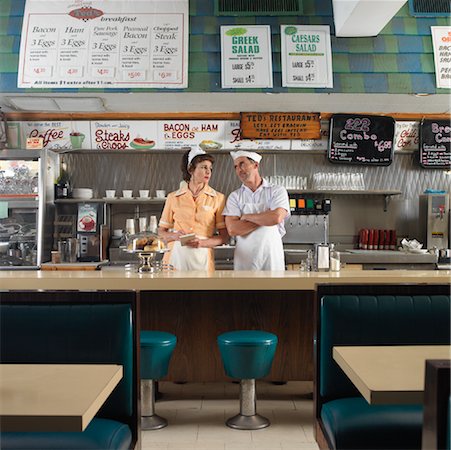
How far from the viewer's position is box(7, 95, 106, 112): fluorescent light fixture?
250 inches

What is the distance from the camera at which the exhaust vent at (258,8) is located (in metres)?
5.93

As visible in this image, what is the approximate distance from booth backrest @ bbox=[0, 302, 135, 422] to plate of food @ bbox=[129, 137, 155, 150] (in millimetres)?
4850

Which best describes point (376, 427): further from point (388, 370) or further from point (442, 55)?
point (442, 55)

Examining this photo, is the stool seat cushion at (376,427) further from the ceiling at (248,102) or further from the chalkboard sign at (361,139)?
the chalkboard sign at (361,139)

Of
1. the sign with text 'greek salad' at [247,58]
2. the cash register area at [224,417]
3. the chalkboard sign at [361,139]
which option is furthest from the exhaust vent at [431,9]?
the cash register area at [224,417]

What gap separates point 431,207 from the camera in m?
7.54

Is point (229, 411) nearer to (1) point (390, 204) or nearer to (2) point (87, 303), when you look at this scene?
(2) point (87, 303)

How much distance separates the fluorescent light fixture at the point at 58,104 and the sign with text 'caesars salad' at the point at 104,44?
1.39 feet

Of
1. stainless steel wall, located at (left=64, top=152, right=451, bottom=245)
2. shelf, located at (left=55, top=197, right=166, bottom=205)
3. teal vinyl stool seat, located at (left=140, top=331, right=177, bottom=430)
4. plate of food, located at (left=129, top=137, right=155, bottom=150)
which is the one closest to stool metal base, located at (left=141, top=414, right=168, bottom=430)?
teal vinyl stool seat, located at (left=140, top=331, right=177, bottom=430)

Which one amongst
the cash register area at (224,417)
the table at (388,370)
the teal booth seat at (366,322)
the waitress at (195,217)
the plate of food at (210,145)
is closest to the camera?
the table at (388,370)

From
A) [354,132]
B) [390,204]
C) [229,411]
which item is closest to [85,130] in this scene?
[354,132]

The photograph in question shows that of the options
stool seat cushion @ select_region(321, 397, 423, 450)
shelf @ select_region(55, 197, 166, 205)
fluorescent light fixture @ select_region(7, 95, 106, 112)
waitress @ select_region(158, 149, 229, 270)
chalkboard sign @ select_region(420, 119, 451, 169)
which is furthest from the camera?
chalkboard sign @ select_region(420, 119, 451, 169)

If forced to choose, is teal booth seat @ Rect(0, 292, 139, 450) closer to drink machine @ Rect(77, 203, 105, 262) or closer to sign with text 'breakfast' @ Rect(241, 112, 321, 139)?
drink machine @ Rect(77, 203, 105, 262)

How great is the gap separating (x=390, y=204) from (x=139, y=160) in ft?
10.1
